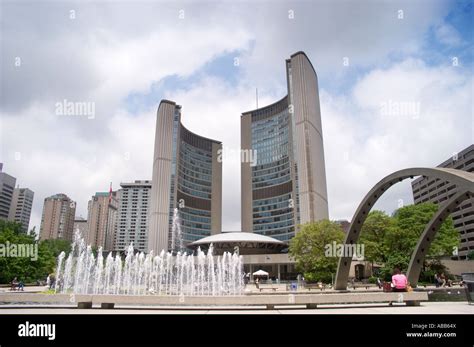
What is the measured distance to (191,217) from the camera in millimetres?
102125

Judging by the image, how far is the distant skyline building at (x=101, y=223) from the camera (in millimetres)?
137625

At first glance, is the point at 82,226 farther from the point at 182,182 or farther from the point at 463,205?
the point at 463,205

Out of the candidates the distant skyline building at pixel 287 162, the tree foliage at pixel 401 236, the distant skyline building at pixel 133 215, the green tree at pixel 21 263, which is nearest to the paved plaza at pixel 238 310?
the tree foliage at pixel 401 236

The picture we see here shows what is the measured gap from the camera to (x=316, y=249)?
118 ft

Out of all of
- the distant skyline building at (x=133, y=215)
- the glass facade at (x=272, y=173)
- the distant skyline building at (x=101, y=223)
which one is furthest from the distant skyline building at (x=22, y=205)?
the glass facade at (x=272, y=173)

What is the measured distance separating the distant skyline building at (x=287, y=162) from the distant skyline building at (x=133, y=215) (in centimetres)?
6249

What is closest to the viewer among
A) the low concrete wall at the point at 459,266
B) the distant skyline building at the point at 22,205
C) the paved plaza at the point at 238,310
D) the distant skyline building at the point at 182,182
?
the paved plaza at the point at 238,310

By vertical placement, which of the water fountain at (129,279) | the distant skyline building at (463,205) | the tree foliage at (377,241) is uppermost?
the distant skyline building at (463,205)

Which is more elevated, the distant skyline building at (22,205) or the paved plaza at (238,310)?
the distant skyline building at (22,205)

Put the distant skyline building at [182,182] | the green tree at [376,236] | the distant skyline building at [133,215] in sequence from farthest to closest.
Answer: the distant skyline building at [133,215] < the distant skyline building at [182,182] < the green tree at [376,236]

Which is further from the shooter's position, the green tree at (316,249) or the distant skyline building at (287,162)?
the distant skyline building at (287,162)

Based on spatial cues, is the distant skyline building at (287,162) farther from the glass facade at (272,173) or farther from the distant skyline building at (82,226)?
the distant skyline building at (82,226)

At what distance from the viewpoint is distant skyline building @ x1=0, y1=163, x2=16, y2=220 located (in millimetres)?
104562
